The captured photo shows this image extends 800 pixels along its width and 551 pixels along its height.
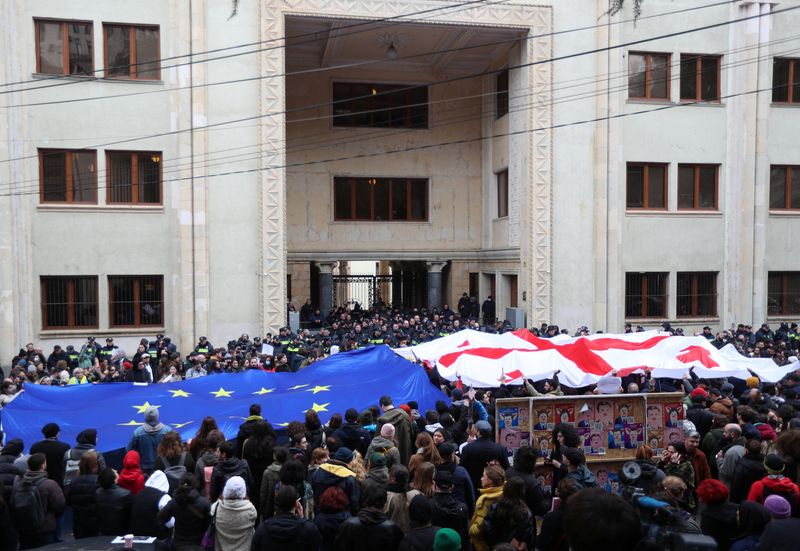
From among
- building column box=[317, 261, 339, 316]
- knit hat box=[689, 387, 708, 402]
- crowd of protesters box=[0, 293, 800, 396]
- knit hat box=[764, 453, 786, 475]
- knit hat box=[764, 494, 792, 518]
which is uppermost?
building column box=[317, 261, 339, 316]

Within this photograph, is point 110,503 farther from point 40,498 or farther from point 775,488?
point 775,488

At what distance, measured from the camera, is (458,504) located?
6293 millimetres

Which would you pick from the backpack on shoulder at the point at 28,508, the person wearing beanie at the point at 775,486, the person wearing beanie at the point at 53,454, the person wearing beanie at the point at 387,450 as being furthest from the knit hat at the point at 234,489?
the person wearing beanie at the point at 775,486

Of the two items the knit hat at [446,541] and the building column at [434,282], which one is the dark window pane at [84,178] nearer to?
the building column at [434,282]

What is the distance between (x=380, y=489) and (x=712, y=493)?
9.87 feet

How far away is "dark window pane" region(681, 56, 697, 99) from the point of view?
25.6m

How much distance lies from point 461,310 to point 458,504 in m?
22.4

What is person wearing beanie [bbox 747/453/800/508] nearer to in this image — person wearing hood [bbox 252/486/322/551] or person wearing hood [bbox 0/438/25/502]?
person wearing hood [bbox 252/486/322/551]

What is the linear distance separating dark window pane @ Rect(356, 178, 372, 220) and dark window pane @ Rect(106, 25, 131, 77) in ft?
35.1

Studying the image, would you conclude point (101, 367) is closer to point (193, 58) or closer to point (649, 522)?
point (193, 58)

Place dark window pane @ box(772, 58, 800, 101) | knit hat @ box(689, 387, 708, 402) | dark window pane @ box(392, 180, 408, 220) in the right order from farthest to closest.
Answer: dark window pane @ box(392, 180, 408, 220) → dark window pane @ box(772, 58, 800, 101) → knit hat @ box(689, 387, 708, 402)

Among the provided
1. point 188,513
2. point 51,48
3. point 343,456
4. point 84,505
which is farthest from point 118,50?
point 188,513

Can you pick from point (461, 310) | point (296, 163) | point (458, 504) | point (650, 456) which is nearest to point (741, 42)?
point (461, 310)

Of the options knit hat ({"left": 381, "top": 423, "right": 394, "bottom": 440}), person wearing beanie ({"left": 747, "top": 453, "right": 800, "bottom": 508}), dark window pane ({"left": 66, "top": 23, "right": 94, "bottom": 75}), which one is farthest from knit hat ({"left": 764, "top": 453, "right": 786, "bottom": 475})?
dark window pane ({"left": 66, "top": 23, "right": 94, "bottom": 75})
